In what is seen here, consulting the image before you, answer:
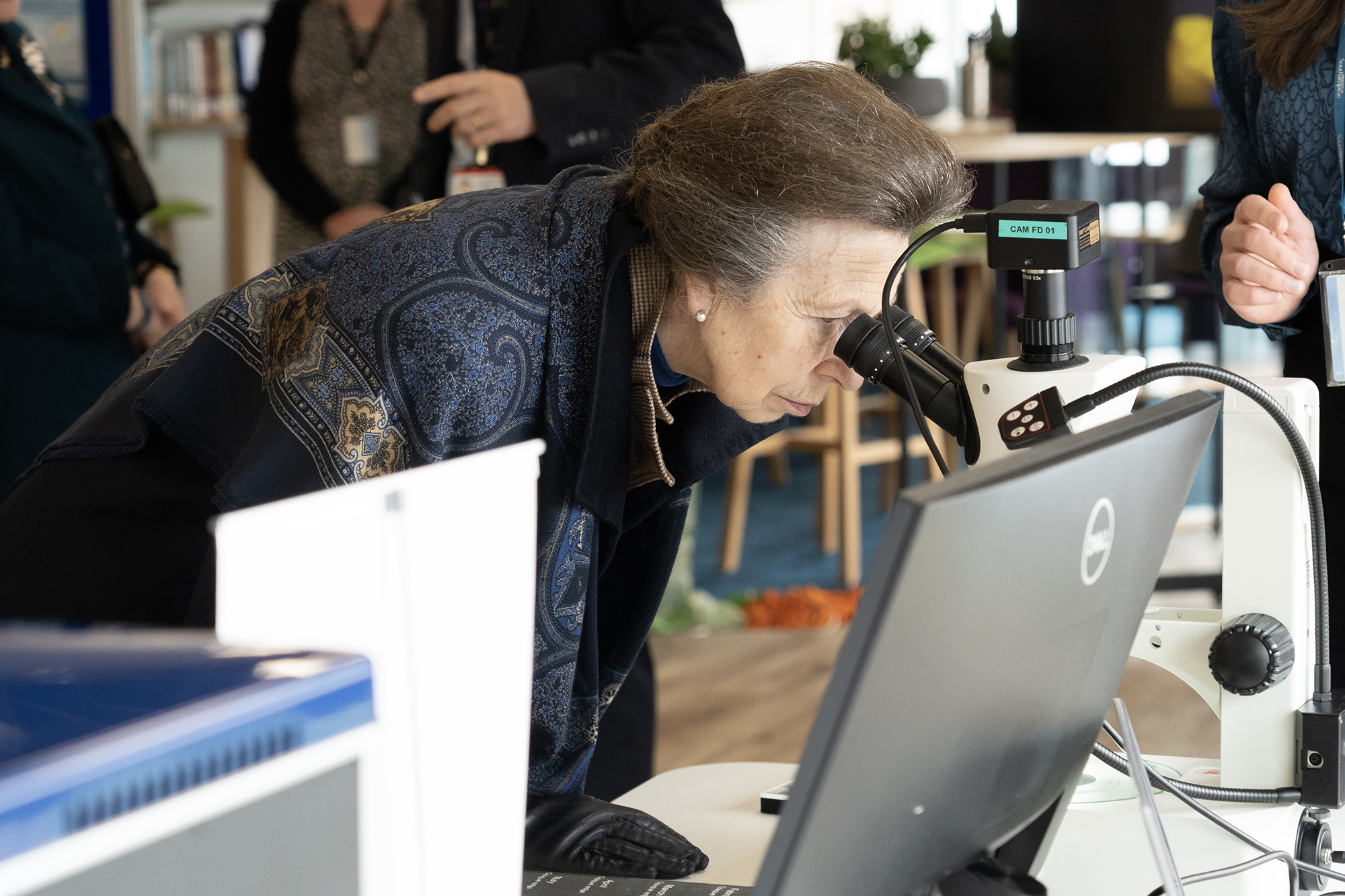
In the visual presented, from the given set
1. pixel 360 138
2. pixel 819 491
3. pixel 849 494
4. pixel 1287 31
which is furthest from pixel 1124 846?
pixel 819 491

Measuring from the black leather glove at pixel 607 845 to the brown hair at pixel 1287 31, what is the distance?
2.96 feet

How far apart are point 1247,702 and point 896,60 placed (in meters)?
3.02

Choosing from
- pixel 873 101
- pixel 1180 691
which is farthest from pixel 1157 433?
pixel 1180 691

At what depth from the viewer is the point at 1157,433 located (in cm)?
62

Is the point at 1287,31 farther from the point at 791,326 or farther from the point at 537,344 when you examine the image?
the point at 537,344

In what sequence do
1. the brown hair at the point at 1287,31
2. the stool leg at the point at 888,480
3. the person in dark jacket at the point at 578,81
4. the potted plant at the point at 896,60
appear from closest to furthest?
1. the brown hair at the point at 1287,31
2. the person in dark jacket at the point at 578,81
3. the potted plant at the point at 896,60
4. the stool leg at the point at 888,480

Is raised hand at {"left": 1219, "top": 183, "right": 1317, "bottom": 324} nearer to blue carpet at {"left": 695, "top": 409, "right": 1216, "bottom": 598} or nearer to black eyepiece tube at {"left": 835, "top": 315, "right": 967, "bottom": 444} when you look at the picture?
black eyepiece tube at {"left": 835, "top": 315, "right": 967, "bottom": 444}

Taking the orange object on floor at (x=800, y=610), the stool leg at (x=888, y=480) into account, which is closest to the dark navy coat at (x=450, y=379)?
the orange object on floor at (x=800, y=610)

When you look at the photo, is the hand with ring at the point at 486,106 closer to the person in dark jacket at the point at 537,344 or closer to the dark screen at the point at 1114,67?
the person in dark jacket at the point at 537,344

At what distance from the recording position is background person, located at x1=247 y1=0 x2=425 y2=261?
2537 millimetres

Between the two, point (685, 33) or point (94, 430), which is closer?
point (94, 430)

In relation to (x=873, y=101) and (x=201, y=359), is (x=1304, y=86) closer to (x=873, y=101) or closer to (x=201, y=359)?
(x=873, y=101)

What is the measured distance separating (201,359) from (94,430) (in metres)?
0.12

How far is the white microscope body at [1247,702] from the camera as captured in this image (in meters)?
0.86
